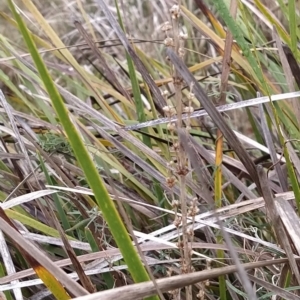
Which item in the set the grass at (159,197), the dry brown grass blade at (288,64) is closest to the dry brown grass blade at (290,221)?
the grass at (159,197)

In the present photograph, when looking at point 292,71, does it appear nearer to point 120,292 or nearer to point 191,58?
point 120,292

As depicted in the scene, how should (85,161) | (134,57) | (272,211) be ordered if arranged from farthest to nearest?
(134,57) < (272,211) < (85,161)

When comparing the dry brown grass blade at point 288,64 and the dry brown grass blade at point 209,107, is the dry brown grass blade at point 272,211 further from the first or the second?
the dry brown grass blade at point 288,64

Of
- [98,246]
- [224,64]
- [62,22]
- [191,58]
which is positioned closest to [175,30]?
[224,64]

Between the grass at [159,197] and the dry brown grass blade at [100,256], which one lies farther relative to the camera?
the dry brown grass blade at [100,256]

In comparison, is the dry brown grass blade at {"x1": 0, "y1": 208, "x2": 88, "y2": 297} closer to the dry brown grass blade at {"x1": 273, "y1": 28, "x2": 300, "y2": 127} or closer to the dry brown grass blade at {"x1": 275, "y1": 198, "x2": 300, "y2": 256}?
the dry brown grass blade at {"x1": 275, "y1": 198, "x2": 300, "y2": 256}

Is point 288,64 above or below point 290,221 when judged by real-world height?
above

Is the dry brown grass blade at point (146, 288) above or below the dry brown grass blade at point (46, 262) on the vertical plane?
below

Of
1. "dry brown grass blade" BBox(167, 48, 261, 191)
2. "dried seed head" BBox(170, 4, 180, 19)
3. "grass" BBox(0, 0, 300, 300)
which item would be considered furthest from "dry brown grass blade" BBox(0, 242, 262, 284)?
"dried seed head" BBox(170, 4, 180, 19)

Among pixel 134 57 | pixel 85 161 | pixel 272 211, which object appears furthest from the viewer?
pixel 134 57

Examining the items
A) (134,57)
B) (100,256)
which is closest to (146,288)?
(100,256)

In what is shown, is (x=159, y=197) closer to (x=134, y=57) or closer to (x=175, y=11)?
(x=134, y=57)

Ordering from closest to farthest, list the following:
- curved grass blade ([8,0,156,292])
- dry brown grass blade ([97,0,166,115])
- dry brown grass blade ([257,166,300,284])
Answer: curved grass blade ([8,0,156,292]) < dry brown grass blade ([257,166,300,284]) < dry brown grass blade ([97,0,166,115])
